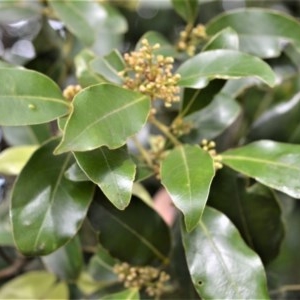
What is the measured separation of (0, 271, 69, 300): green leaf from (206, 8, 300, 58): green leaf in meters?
0.48

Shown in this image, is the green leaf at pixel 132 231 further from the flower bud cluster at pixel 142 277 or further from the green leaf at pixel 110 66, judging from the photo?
the green leaf at pixel 110 66

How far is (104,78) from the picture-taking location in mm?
736

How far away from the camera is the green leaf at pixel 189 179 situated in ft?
1.93

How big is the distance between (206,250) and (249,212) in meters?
0.13

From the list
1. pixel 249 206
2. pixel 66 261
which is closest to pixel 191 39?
pixel 249 206

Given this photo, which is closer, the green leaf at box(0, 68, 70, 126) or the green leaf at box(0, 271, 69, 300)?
the green leaf at box(0, 68, 70, 126)

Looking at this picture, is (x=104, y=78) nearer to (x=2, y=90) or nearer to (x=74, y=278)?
(x=2, y=90)

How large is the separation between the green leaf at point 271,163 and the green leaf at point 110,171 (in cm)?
16

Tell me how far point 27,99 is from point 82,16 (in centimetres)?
34

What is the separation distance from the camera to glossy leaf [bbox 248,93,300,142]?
963mm

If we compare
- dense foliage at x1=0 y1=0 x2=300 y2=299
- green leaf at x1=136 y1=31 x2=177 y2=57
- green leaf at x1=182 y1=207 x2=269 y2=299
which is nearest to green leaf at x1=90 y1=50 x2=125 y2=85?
dense foliage at x1=0 y1=0 x2=300 y2=299

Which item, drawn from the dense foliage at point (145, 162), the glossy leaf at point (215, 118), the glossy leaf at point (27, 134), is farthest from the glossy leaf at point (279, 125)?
the glossy leaf at point (27, 134)

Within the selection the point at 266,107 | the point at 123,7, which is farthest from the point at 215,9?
the point at 266,107

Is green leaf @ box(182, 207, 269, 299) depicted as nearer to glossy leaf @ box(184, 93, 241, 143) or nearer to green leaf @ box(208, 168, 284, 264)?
green leaf @ box(208, 168, 284, 264)
